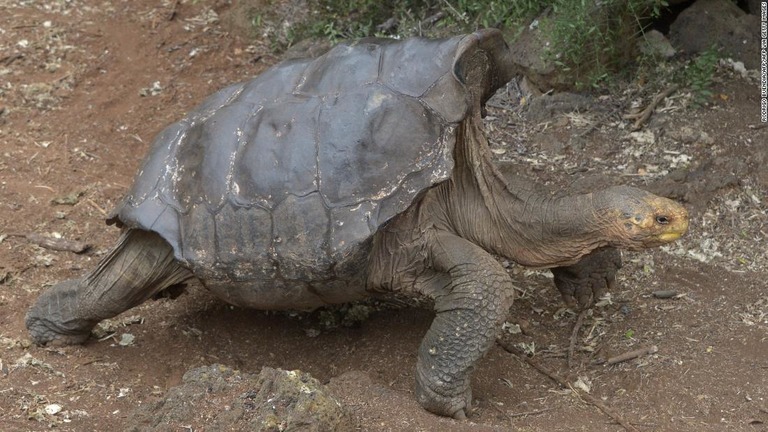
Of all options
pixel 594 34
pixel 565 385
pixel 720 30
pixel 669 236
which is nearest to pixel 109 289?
pixel 565 385

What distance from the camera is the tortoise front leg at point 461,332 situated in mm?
4512

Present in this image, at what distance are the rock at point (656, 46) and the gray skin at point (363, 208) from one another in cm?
275

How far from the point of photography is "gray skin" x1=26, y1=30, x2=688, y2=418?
14.9 ft

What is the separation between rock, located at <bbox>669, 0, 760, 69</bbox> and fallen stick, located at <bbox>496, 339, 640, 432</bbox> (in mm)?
3487

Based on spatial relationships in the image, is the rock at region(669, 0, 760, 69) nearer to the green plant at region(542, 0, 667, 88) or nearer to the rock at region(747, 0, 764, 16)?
the rock at region(747, 0, 764, 16)

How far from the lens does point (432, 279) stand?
4.85 meters

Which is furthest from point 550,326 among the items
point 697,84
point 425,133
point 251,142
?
point 697,84

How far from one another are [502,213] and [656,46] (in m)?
3.29

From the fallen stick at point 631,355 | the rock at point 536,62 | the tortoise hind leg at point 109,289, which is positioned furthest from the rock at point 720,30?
the tortoise hind leg at point 109,289

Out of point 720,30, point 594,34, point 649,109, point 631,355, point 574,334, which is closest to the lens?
point 631,355

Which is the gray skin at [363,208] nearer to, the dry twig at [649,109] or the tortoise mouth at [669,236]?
the tortoise mouth at [669,236]

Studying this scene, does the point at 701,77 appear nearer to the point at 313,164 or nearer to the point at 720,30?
the point at 720,30

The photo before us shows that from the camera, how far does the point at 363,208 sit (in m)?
4.50

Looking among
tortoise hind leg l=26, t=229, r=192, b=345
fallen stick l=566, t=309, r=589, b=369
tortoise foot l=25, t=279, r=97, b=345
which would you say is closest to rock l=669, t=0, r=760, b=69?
fallen stick l=566, t=309, r=589, b=369
